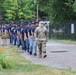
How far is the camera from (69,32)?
44.6 m

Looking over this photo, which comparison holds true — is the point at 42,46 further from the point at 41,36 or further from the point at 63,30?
the point at 63,30

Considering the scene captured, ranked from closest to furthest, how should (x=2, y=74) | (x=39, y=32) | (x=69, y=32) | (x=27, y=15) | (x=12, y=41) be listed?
(x=2, y=74) < (x=39, y=32) < (x=12, y=41) < (x=69, y=32) < (x=27, y=15)

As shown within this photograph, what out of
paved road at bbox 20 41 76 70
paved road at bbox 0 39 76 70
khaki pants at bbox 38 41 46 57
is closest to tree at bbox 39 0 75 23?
paved road at bbox 0 39 76 70

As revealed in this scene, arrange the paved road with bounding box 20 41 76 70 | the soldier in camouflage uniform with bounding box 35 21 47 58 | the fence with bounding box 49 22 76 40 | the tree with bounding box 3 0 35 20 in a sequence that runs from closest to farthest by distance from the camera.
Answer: the paved road with bounding box 20 41 76 70 → the soldier in camouflage uniform with bounding box 35 21 47 58 → the fence with bounding box 49 22 76 40 → the tree with bounding box 3 0 35 20

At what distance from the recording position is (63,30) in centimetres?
4588

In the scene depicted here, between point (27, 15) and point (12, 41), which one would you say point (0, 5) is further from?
point (12, 41)

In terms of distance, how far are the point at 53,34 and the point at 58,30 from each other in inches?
41.4

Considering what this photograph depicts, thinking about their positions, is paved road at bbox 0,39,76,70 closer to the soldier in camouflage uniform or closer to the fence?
the soldier in camouflage uniform

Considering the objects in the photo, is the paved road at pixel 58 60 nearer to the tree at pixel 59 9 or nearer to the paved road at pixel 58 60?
the paved road at pixel 58 60

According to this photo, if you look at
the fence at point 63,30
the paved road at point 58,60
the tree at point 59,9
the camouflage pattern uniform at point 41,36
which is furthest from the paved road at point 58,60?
the tree at point 59,9

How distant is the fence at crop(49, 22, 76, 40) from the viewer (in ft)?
145

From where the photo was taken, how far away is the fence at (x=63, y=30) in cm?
4416

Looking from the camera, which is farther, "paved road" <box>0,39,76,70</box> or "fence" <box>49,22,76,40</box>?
"fence" <box>49,22,76,40</box>

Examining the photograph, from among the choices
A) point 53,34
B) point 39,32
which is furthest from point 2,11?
point 39,32
